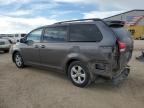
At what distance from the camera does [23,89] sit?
5.87m

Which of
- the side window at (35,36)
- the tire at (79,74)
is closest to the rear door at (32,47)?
the side window at (35,36)

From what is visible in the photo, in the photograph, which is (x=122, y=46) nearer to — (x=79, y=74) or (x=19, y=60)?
(x=79, y=74)

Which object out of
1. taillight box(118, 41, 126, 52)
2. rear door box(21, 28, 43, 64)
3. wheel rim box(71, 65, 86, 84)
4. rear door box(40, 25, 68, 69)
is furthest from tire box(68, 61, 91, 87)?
rear door box(21, 28, 43, 64)

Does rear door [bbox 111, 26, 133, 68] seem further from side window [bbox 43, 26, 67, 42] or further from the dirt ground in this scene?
side window [bbox 43, 26, 67, 42]

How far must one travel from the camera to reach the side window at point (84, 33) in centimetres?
566

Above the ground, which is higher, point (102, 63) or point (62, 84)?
point (102, 63)

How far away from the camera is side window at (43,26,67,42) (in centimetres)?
652

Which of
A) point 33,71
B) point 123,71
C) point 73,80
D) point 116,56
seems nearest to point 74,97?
point 73,80

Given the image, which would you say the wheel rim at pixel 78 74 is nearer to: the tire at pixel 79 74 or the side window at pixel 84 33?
the tire at pixel 79 74

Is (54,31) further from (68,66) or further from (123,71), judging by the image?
(123,71)

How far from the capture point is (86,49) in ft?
18.8

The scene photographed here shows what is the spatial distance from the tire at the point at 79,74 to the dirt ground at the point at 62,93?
0.17 metres

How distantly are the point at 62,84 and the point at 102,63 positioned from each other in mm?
1566

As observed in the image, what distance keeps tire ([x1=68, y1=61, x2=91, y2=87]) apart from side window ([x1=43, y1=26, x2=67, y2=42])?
3.07 feet
